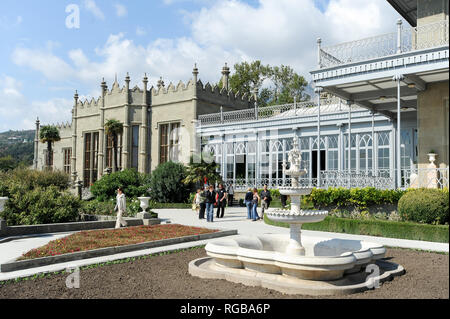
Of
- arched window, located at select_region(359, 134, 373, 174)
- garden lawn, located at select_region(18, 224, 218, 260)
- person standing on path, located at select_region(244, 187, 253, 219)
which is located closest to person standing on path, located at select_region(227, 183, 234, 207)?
person standing on path, located at select_region(244, 187, 253, 219)

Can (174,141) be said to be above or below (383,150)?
above

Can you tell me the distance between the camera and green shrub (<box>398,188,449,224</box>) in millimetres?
11227

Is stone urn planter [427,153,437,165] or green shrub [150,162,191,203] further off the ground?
stone urn planter [427,153,437,165]

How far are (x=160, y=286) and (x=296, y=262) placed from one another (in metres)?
2.30

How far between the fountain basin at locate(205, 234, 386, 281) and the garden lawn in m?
4.05

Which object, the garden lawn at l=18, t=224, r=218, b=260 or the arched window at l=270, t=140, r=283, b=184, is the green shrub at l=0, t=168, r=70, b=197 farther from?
the arched window at l=270, t=140, r=283, b=184

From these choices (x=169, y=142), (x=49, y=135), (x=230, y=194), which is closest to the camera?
(x=230, y=194)

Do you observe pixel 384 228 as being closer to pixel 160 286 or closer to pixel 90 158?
pixel 160 286

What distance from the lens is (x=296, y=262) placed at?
6.17m

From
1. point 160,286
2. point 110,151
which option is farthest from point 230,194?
point 160,286

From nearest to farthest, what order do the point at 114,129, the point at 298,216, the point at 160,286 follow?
the point at 160,286 < the point at 298,216 < the point at 114,129
